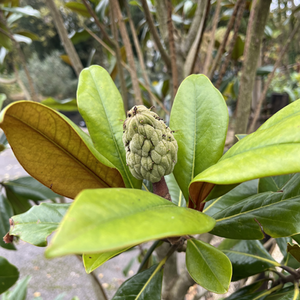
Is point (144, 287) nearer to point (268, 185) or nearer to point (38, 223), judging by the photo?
point (38, 223)

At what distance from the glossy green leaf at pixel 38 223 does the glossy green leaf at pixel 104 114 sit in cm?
15

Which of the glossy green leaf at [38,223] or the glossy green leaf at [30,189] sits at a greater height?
the glossy green leaf at [38,223]

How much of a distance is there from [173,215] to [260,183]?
1.33 feet

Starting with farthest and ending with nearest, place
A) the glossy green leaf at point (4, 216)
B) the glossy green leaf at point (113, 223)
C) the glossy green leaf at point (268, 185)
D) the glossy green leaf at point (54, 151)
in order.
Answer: the glossy green leaf at point (4, 216) < the glossy green leaf at point (268, 185) < the glossy green leaf at point (54, 151) < the glossy green leaf at point (113, 223)

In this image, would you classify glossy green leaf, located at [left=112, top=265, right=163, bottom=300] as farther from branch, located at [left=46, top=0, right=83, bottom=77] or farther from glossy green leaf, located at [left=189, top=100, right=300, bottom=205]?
branch, located at [left=46, top=0, right=83, bottom=77]

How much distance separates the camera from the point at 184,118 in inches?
19.2

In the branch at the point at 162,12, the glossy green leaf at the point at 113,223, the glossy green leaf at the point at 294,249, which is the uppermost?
the branch at the point at 162,12

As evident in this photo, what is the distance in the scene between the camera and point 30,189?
917 mm

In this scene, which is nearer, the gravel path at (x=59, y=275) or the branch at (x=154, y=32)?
the branch at (x=154, y=32)

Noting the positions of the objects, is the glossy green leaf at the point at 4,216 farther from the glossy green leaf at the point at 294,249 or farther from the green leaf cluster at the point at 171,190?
the glossy green leaf at the point at 294,249

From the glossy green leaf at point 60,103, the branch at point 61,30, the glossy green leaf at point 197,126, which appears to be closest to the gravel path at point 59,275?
the glossy green leaf at point 60,103

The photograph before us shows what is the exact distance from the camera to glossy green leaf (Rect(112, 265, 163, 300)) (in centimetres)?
48

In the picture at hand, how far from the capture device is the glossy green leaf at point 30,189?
34.8 inches

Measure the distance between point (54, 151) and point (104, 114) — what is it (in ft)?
0.47
